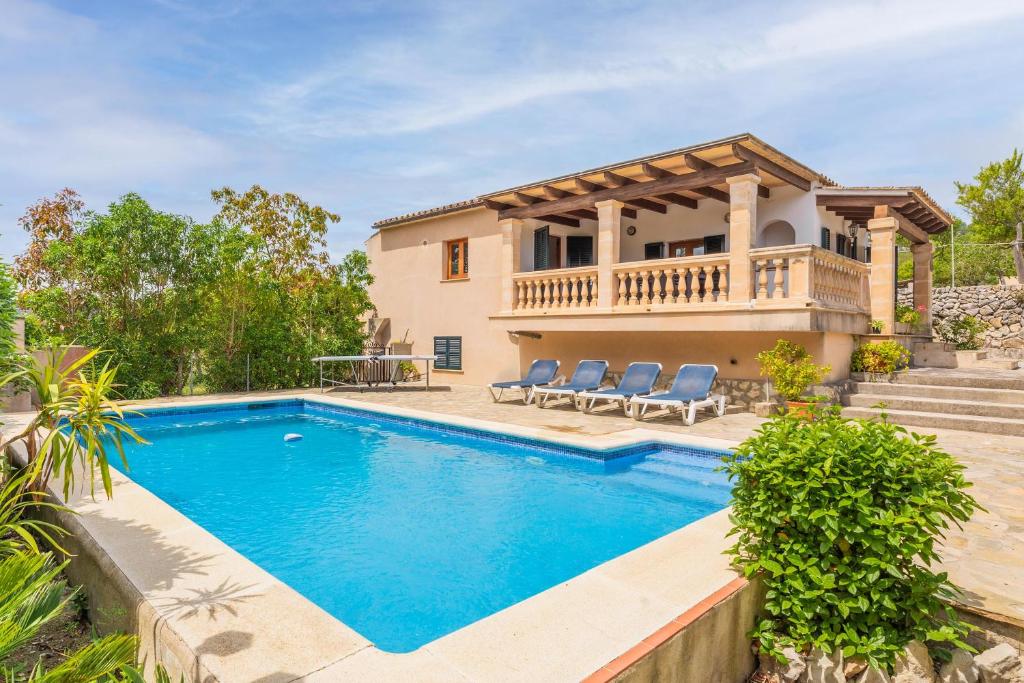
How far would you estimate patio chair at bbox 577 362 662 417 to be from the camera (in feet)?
40.0

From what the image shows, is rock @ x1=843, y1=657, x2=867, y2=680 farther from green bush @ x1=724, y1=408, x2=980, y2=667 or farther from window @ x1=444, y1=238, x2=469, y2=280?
window @ x1=444, y1=238, x2=469, y2=280

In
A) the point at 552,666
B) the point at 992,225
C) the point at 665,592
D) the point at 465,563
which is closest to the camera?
the point at 552,666

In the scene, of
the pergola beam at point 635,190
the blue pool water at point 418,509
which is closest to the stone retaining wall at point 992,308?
the pergola beam at point 635,190

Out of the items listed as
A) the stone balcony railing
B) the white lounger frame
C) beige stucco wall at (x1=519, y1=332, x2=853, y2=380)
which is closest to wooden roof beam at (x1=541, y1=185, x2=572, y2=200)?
the stone balcony railing

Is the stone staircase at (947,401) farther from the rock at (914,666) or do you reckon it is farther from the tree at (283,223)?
the tree at (283,223)

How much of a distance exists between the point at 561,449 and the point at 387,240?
565 inches

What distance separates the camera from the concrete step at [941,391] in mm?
10320

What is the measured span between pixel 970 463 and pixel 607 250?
8.27 meters

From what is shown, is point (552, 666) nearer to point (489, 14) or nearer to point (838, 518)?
point (838, 518)

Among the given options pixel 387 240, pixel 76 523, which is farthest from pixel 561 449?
pixel 387 240

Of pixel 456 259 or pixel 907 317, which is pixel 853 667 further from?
pixel 456 259

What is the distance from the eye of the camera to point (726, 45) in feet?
36.7

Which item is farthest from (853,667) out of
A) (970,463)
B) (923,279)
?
(923,279)

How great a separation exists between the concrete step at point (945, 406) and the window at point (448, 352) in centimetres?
1132
